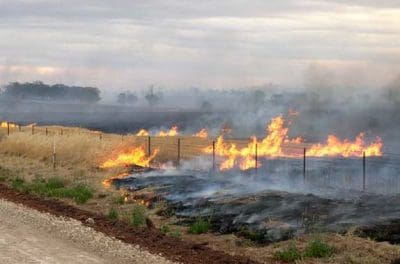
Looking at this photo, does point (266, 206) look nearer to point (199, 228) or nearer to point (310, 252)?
point (199, 228)

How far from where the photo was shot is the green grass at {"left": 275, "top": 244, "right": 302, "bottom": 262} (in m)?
12.5

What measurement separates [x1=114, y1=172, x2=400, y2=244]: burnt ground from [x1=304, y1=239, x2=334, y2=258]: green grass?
6.85ft

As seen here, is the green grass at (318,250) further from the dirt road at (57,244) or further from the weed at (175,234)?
the weed at (175,234)

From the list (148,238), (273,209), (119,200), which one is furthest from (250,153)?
(148,238)

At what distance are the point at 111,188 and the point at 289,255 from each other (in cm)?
1283

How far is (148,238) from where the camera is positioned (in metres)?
13.6

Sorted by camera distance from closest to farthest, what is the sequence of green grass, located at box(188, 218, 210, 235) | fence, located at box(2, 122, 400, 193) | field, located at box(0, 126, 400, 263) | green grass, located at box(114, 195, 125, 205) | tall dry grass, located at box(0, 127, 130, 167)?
field, located at box(0, 126, 400, 263) → green grass, located at box(188, 218, 210, 235) → green grass, located at box(114, 195, 125, 205) → fence, located at box(2, 122, 400, 193) → tall dry grass, located at box(0, 127, 130, 167)

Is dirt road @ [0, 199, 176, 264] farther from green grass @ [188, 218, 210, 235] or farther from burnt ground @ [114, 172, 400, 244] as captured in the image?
burnt ground @ [114, 172, 400, 244]

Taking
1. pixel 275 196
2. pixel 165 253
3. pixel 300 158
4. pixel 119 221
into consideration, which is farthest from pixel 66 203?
pixel 300 158

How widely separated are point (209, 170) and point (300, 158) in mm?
7581

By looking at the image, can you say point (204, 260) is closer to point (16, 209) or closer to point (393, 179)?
point (16, 209)

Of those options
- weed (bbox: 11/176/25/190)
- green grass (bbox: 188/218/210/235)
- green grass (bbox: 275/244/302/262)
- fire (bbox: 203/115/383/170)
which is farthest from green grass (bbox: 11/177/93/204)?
fire (bbox: 203/115/383/170)

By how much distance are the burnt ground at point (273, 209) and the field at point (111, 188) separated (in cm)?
64

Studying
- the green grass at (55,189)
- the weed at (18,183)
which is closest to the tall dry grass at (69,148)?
the weed at (18,183)
